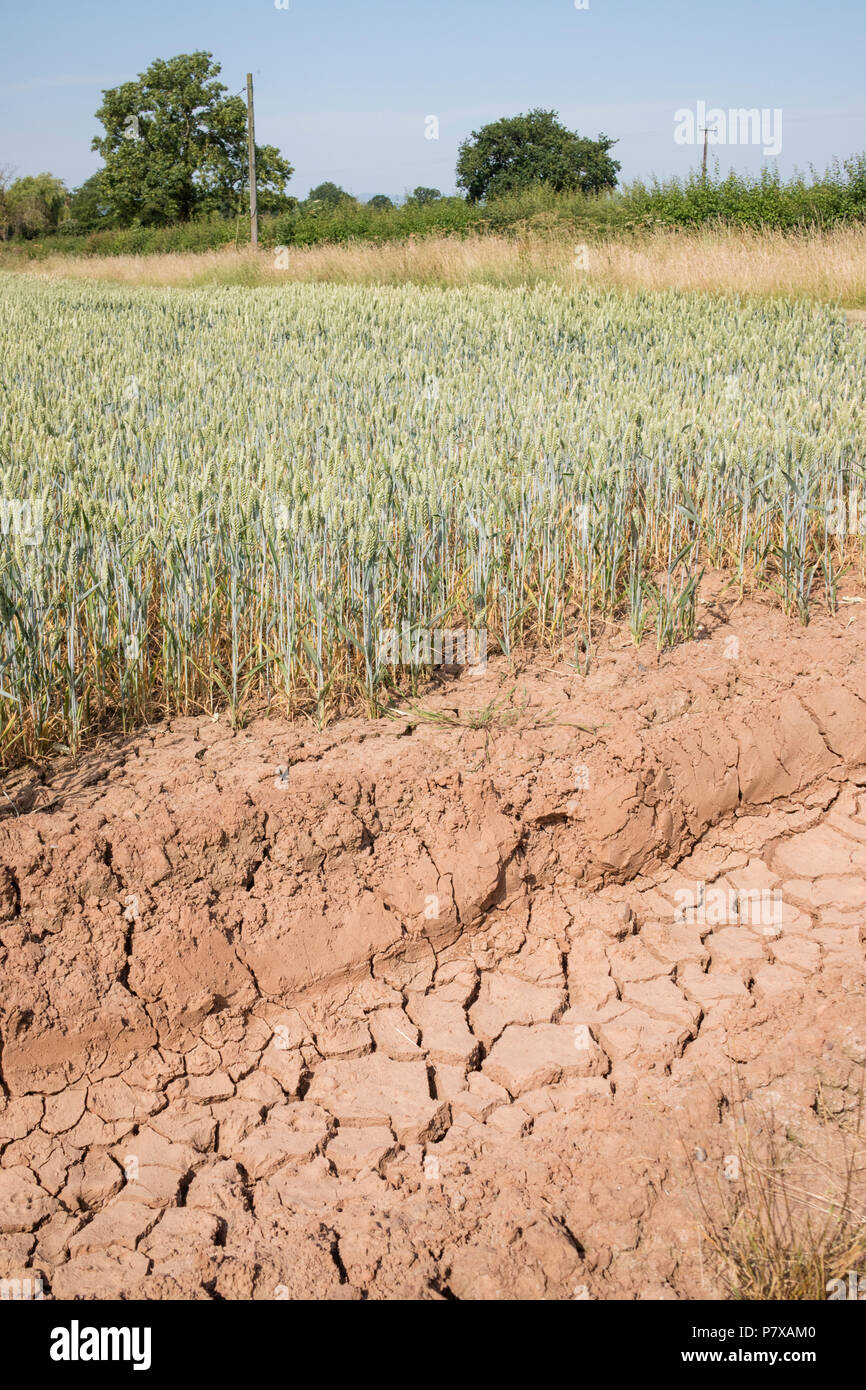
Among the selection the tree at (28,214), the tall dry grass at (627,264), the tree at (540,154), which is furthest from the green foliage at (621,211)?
the tree at (28,214)

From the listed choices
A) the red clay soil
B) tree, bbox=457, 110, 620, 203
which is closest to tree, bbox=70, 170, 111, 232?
tree, bbox=457, 110, 620, 203

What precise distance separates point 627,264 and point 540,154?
3602 centimetres

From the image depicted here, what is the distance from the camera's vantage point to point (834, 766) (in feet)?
11.1

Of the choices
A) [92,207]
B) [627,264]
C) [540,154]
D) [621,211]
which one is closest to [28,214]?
[92,207]

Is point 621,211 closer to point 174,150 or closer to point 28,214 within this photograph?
point 174,150

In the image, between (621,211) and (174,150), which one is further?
(174,150)

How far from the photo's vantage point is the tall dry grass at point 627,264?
1223 centimetres

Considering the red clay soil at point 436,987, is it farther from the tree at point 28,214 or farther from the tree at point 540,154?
the tree at point 28,214

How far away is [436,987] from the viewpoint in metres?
2.65

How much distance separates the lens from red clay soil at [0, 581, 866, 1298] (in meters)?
2.01

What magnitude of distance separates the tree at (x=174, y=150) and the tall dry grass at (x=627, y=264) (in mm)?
24838

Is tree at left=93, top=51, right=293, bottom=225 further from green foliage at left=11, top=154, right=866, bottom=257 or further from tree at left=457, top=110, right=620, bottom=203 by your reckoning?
green foliage at left=11, top=154, right=866, bottom=257

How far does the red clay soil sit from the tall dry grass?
10108 mm

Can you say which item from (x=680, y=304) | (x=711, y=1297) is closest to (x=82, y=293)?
(x=680, y=304)
